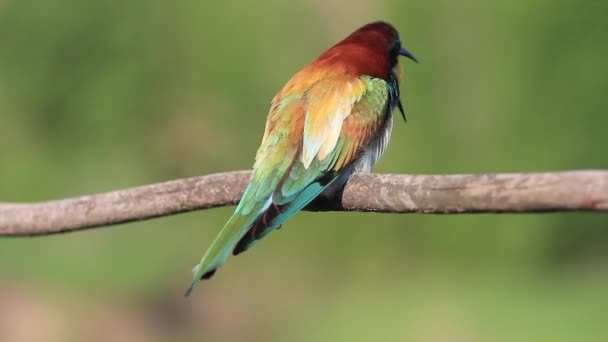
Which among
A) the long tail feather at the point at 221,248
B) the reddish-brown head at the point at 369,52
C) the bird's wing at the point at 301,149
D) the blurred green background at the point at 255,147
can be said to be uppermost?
the reddish-brown head at the point at 369,52

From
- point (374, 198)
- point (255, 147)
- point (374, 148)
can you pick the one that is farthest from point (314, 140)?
point (255, 147)

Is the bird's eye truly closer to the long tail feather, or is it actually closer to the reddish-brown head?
the reddish-brown head

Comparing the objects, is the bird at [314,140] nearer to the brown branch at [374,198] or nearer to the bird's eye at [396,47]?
the brown branch at [374,198]

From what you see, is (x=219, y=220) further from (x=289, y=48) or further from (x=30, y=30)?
(x=30, y=30)

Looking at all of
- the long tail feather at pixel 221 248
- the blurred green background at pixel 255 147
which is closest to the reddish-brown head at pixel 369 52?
the long tail feather at pixel 221 248

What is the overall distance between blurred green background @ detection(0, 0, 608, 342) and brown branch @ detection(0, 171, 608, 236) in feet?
6.11

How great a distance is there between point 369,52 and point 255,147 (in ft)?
5.72

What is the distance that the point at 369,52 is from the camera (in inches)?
112

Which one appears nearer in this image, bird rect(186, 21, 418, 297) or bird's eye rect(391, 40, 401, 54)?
bird rect(186, 21, 418, 297)

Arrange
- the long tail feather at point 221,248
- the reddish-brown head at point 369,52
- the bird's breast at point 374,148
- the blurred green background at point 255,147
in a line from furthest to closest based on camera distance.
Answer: the blurred green background at point 255,147 → the reddish-brown head at point 369,52 → the bird's breast at point 374,148 → the long tail feather at point 221,248

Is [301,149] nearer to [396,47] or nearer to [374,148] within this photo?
[374,148]

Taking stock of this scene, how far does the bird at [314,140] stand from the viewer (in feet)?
7.36

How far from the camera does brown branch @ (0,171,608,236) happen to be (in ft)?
5.61

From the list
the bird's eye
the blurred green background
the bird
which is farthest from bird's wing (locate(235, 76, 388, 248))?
the blurred green background
